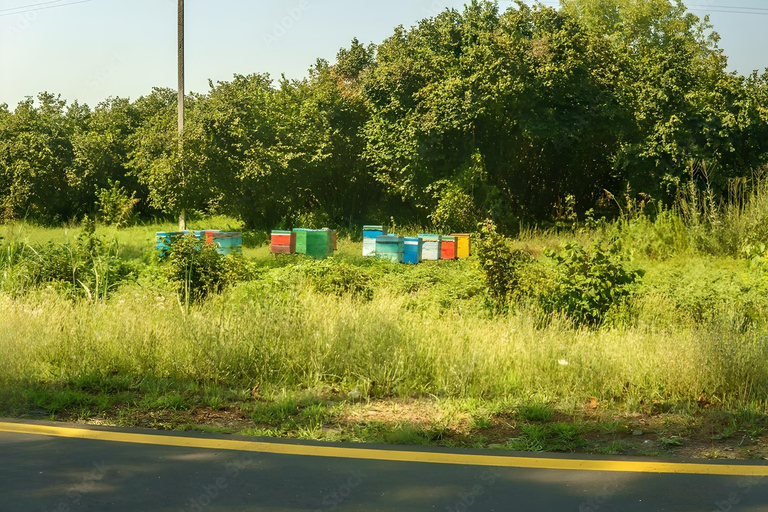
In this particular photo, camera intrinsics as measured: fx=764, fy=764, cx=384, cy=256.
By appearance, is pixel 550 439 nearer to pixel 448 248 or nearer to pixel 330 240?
pixel 448 248

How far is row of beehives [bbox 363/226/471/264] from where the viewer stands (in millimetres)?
17828

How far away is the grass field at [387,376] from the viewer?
20.0 feet

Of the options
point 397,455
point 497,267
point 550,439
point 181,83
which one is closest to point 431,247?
point 497,267

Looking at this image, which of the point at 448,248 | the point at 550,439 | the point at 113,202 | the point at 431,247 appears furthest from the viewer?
the point at 113,202

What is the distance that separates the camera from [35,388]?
715cm

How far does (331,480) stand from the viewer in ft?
16.1

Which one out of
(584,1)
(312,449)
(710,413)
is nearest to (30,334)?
(312,449)

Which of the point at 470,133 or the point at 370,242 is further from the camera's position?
the point at 470,133

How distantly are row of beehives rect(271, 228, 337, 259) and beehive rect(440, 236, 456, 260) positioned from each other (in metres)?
2.85

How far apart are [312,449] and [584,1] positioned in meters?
51.8

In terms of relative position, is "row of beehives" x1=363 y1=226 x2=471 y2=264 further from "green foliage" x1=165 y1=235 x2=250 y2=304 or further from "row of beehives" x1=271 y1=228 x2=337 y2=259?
"green foliage" x1=165 y1=235 x2=250 y2=304

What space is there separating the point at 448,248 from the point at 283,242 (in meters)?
4.17

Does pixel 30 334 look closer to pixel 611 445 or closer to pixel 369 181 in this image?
pixel 611 445

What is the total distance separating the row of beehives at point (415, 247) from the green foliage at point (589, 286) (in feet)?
23.6
